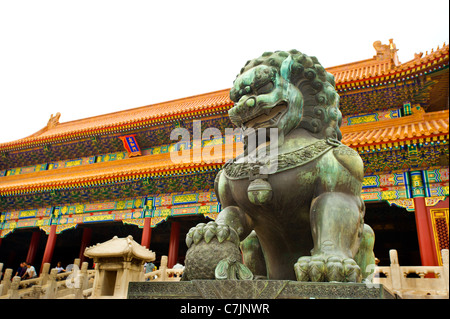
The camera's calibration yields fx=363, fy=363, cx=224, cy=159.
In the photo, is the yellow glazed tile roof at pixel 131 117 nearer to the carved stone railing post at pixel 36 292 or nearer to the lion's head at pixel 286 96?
the carved stone railing post at pixel 36 292

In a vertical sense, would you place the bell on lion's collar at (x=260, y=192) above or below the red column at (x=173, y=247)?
below

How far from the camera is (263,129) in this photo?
2309mm

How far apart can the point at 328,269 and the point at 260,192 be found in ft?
1.83

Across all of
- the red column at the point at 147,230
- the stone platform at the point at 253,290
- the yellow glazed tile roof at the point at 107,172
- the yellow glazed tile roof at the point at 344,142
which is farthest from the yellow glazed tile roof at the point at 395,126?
the stone platform at the point at 253,290

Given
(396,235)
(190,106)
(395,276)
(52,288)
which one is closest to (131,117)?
(190,106)

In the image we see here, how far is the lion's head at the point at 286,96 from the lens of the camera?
2.26 metres

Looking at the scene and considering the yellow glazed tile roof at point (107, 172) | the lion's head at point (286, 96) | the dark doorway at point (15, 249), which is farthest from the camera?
the dark doorway at point (15, 249)

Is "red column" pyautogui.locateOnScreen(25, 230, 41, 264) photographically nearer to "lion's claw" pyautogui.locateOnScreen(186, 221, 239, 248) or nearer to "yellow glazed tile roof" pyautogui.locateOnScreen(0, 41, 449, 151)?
"yellow glazed tile roof" pyautogui.locateOnScreen(0, 41, 449, 151)

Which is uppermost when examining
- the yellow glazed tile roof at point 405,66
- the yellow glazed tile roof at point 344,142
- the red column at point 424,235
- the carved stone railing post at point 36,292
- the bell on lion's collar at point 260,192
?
the yellow glazed tile roof at point 405,66

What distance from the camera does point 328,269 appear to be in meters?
1.75

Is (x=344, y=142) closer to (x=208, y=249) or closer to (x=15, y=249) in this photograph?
(x=208, y=249)

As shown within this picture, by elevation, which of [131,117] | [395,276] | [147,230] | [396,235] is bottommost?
[395,276]

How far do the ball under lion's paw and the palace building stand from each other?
6.80 m

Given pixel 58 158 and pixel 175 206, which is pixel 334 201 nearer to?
pixel 175 206
